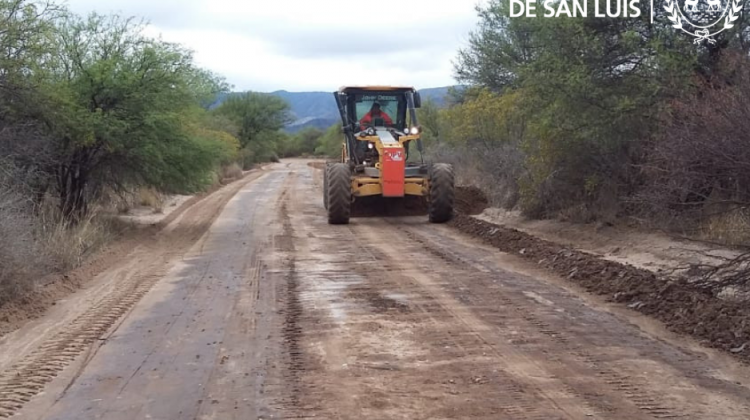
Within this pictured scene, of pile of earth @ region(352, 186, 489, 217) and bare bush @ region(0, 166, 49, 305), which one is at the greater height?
bare bush @ region(0, 166, 49, 305)

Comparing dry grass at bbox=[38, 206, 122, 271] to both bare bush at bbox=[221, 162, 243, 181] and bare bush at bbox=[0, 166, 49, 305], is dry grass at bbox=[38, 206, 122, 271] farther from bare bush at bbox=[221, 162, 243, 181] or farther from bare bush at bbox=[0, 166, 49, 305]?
bare bush at bbox=[221, 162, 243, 181]

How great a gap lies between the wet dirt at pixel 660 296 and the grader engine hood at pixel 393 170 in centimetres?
476

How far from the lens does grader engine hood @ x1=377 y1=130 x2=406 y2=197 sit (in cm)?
1773

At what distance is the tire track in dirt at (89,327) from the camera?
20.4ft

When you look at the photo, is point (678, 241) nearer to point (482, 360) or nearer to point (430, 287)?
point (430, 287)

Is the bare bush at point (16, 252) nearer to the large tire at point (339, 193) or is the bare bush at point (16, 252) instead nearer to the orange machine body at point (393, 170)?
the large tire at point (339, 193)

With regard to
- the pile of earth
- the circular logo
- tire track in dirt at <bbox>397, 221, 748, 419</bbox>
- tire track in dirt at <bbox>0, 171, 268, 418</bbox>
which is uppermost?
the circular logo

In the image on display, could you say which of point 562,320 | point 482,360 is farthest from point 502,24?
point 482,360

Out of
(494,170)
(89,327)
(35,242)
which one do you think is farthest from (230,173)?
(89,327)

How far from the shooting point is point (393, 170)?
17750mm

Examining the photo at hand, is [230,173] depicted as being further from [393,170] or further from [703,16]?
[703,16]

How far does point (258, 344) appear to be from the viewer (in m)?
7.41

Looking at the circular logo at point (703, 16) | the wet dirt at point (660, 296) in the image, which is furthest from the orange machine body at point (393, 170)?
the circular logo at point (703, 16)

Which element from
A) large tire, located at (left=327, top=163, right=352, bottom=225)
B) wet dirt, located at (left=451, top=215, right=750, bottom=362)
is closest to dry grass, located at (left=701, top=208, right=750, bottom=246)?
wet dirt, located at (left=451, top=215, right=750, bottom=362)
